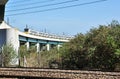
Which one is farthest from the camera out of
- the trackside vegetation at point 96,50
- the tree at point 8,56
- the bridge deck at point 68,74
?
the tree at point 8,56

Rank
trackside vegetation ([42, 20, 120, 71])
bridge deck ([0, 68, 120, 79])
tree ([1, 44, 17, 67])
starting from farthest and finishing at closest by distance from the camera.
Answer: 1. tree ([1, 44, 17, 67])
2. trackside vegetation ([42, 20, 120, 71])
3. bridge deck ([0, 68, 120, 79])

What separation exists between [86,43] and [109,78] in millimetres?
27247

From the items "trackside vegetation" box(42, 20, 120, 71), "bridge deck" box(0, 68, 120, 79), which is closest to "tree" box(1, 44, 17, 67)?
"trackside vegetation" box(42, 20, 120, 71)

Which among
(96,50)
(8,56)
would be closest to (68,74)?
(96,50)

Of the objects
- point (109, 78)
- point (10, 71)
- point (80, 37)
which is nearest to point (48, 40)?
point (80, 37)

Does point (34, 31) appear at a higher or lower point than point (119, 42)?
higher

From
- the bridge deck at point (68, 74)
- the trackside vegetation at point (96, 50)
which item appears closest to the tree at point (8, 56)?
the trackside vegetation at point (96, 50)

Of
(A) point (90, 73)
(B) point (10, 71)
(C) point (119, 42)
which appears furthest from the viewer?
(C) point (119, 42)

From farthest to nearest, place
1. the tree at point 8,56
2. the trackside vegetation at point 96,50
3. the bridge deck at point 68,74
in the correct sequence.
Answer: the tree at point 8,56 < the trackside vegetation at point 96,50 < the bridge deck at point 68,74

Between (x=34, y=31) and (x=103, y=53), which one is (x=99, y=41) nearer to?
(x=103, y=53)

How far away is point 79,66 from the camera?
46.8 metres

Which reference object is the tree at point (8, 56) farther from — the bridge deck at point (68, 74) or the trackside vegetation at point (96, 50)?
the bridge deck at point (68, 74)

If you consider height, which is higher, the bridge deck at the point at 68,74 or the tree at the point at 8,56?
the tree at the point at 8,56

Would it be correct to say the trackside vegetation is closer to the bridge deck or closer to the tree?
the tree
